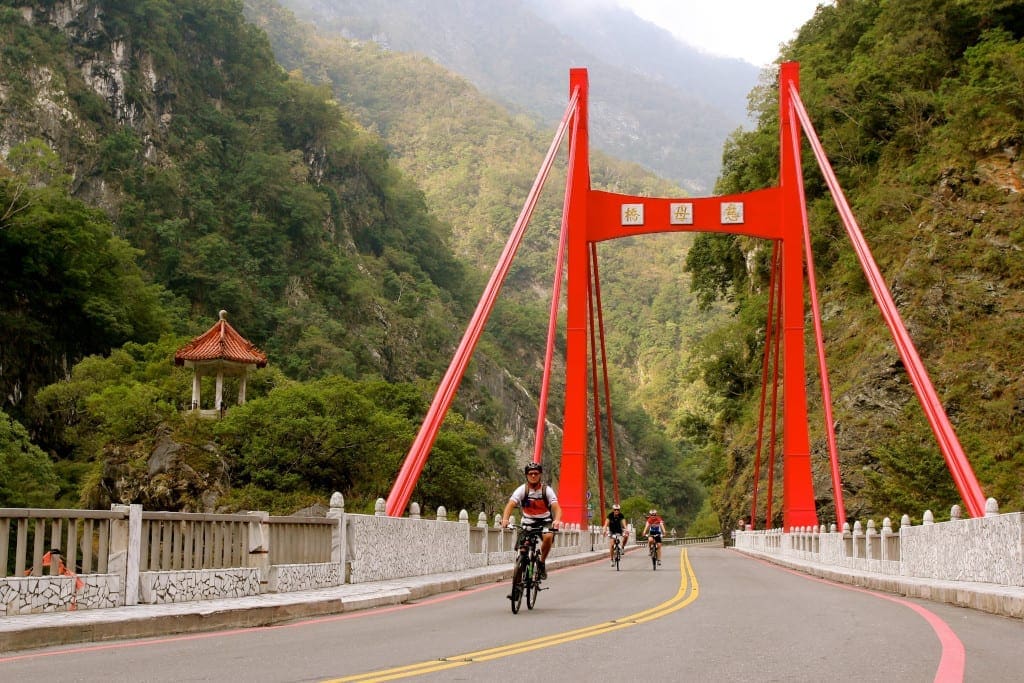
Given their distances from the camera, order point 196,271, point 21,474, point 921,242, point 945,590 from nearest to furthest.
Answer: point 945,590
point 921,242
point 21,474
point 196,271

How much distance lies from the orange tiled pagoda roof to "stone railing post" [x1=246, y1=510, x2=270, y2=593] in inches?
1587

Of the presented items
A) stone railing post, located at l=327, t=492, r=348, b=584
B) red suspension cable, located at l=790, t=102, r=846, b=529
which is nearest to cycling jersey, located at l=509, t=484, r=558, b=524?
stone railing post, located at l=327, t=492, r=348, b=584

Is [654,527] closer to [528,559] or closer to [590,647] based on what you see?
[528,559]

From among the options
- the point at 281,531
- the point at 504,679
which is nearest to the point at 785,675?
the point at 504,679

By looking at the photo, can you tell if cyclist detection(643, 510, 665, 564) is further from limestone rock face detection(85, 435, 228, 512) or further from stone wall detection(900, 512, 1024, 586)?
limestone rock face detection(85, 435, 228, 512)

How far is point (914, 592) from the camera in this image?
15.6m

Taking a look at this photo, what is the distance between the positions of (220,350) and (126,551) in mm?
42454

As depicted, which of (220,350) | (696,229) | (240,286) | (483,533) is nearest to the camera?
(483,533)

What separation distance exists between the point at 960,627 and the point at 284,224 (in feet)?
267

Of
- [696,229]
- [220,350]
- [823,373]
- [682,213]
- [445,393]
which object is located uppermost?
[682,213]

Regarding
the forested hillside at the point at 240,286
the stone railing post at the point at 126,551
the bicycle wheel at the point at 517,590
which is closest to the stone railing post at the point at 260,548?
the stone railing post at the point at 126,551

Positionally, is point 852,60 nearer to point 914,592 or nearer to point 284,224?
point 914,592

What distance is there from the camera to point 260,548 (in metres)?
12.7

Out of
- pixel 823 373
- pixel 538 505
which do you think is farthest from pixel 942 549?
pixel 823 373
